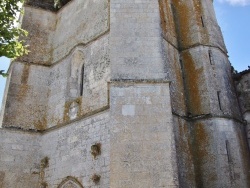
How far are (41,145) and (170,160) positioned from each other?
4.58 m

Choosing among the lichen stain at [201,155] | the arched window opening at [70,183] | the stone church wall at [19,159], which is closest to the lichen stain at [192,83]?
the lichen stain at [201,155]

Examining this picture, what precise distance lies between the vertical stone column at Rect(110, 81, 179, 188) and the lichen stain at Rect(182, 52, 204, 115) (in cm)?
208

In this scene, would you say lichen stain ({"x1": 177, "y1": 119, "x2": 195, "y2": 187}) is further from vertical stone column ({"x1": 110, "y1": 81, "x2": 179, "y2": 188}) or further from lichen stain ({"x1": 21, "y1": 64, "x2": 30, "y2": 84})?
lichen stain ({"x1": 21, "y1": 64, "x2": 30, "y2": 84})

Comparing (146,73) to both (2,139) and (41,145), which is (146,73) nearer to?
(41,145)

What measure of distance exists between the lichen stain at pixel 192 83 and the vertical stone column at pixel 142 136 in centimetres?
208

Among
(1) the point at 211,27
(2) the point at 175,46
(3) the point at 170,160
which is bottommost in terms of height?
(3) the point at 170,160

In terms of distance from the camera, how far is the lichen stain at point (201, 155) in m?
7.43

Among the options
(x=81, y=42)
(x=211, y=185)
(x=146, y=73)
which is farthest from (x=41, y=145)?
(x=211, y=185)

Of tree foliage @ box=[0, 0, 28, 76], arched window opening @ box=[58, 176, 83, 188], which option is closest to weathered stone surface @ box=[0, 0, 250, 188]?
arched window opening @ box=[58, 176, 83, 188]

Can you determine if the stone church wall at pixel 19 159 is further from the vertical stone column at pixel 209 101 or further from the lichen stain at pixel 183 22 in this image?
the lichen stain at pixel 183 22

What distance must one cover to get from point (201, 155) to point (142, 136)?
2376 mm

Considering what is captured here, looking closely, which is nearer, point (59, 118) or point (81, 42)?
point (59, 118)

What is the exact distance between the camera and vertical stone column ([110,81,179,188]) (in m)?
5.79

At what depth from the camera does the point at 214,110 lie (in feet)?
26.8
